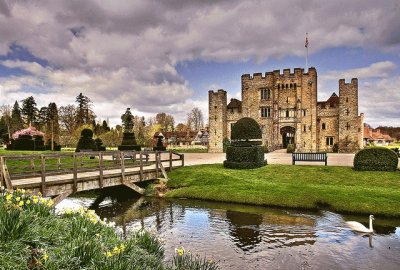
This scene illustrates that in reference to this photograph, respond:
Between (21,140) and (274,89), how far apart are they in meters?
39.1

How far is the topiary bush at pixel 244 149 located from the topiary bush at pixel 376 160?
22.1 feet

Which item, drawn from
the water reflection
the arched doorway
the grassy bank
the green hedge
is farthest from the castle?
the water reflection

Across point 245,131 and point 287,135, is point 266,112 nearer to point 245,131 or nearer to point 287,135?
point 287,135

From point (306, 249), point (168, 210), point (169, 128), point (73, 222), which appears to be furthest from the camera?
point (169, 128)

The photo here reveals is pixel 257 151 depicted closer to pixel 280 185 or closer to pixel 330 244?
pixel 280 185

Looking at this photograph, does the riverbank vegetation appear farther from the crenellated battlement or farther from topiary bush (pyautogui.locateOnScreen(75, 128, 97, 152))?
the crenellated battlement

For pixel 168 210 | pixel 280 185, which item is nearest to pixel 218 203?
pixel 168 210

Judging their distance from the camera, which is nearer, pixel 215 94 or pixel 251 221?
pixel 251 221

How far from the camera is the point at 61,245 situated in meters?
4.98

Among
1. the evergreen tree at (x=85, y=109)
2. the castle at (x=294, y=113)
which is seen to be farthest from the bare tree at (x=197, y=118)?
the castle at (x=294, y=113)

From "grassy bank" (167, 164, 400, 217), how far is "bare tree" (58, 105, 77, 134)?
6135 centimetres

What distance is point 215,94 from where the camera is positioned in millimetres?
50844

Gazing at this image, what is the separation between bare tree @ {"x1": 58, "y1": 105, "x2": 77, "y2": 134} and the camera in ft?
244

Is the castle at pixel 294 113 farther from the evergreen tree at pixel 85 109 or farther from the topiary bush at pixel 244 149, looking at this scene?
the evergreen tree at pixel 85 109
